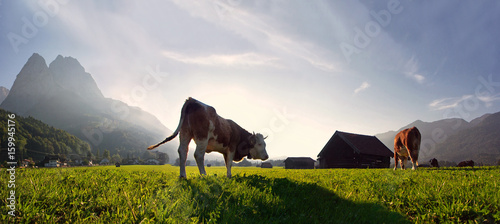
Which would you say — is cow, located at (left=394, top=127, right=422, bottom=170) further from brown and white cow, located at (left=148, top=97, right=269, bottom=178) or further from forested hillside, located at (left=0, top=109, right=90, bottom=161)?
forested hillside, located at (left=0, top=109, right=90, bottom=161)

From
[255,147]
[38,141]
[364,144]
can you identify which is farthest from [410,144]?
[38,141]

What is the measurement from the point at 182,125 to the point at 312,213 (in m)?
5.47

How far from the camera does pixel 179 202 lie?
9.60 ft

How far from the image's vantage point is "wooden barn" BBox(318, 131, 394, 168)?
29188 mm

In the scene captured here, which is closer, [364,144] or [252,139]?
[252,139]

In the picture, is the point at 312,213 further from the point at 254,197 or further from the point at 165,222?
the point at 165,222

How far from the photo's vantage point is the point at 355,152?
29188 millimetres

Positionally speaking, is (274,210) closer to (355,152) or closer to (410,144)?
(410,144)

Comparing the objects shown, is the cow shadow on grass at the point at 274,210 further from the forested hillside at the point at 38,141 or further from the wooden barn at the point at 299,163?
the forested hillside at the point at 38,141

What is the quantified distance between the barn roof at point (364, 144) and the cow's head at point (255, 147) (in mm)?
22144

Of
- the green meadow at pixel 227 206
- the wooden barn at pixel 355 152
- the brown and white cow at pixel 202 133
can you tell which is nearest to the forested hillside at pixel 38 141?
the wooden barn at pixel 355 152

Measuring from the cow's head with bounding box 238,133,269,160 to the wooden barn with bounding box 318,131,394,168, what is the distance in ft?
72.4

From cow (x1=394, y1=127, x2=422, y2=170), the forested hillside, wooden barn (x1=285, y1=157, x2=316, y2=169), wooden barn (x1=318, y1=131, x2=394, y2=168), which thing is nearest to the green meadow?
cow (x1=394, y1=127, x2=422, y2=170)

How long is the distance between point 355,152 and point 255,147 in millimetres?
23329
